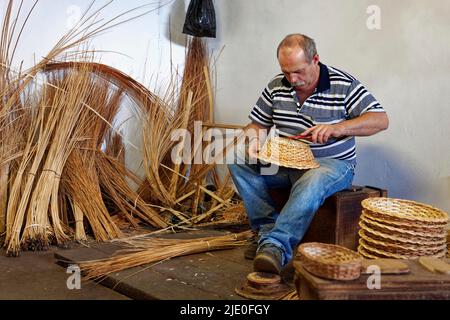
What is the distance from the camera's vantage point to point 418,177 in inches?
112


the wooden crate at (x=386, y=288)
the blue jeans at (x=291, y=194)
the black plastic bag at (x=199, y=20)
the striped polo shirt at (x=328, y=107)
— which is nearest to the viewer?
the wooden crate at (x=386, y=288)

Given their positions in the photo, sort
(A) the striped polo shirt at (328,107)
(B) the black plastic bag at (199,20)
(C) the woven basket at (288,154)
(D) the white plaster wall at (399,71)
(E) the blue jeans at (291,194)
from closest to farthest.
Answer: (E) the blue jeans at (291,194)
(C) the woven basket at (288,154)
(A) the striped polo shirt at (328,107)
(D) the white plaster wall at (399,71)
(B) the black plastic bag at (199,20)

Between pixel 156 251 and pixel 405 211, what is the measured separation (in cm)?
113

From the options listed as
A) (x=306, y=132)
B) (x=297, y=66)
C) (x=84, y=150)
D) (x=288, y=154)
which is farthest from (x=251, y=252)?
(x=84, y=150)

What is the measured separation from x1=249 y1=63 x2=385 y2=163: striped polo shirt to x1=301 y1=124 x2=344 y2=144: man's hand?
157 millimetres

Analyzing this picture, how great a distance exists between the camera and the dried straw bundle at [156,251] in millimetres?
2350

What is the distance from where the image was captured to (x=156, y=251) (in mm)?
2543

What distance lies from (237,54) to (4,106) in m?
1.68

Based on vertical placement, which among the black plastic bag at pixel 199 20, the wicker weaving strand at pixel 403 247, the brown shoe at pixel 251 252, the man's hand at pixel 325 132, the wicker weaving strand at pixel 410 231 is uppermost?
the black plastic bag at pixel 199 20

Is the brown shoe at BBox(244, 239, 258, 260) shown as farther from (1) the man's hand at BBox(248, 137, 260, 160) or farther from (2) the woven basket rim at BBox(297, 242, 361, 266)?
(2) the woven basket rim at BBox(297, 242, 361, 266)

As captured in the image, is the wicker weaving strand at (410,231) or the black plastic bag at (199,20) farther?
the black plastic bag at (199,20)

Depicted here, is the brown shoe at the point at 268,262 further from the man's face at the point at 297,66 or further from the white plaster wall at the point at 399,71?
the white plaster wall at the point at 399,71

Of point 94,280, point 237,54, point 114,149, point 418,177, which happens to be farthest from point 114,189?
point 418,177

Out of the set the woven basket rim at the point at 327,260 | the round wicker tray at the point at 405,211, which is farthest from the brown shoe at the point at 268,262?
the round wicker tray at the point at 405,211
